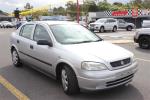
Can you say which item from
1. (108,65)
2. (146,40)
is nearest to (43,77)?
(108,65)

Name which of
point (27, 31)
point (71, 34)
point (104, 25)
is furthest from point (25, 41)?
point (104, 25)

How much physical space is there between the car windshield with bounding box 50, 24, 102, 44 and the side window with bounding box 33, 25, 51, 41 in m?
0.21

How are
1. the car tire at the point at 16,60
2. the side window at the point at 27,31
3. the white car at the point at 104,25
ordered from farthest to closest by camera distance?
1. the white car at the point at 104,25
2. the car tire at the point at 16,60
3. the side window at the point at 27,31

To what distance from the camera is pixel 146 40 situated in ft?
43.4

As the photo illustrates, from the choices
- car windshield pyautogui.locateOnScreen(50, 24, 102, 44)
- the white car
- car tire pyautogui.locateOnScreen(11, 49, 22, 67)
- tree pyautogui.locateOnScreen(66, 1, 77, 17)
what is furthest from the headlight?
tree pyautogui.locateOnScreen(66, 1, 77, 17)

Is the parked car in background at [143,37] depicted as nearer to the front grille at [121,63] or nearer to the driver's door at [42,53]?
the driver's door at [42,53]

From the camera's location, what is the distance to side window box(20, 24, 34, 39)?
25.1 feet

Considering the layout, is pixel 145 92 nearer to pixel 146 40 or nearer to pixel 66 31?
pixel 66 31

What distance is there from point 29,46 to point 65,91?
81.3 inches

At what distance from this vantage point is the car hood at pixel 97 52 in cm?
543

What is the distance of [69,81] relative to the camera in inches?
219

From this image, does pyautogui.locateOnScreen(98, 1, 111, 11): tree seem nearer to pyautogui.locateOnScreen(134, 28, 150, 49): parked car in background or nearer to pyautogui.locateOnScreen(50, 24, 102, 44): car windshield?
pyautogui.locateOnScreen(134, 28, 150, 49): parked car in background

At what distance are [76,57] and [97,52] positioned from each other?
0.47 m

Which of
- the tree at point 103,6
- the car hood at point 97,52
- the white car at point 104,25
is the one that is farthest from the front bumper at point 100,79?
the tree at point 103,6
